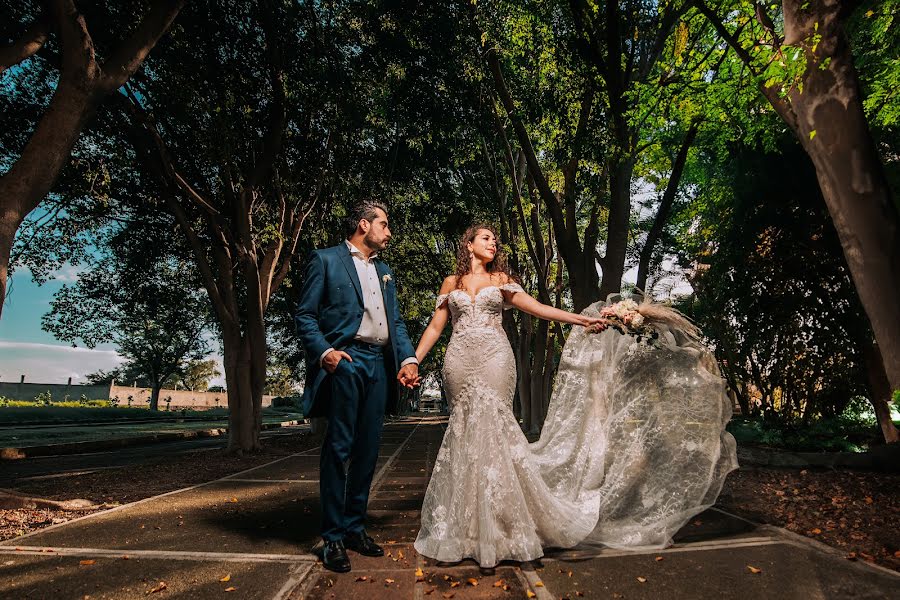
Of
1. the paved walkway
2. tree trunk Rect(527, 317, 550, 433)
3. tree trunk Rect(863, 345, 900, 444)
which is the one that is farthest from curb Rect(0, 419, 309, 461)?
tree trunk Rect(863, 345, 900, 444)

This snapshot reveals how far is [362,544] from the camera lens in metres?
3.54

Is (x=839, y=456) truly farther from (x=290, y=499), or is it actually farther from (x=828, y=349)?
(x=290, y=499)

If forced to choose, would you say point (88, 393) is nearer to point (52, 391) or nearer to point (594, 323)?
point (52, 391)

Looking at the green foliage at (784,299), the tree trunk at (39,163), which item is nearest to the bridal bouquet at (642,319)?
the tree trunk at (39,163)

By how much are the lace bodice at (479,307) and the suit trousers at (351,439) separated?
2.49 feet

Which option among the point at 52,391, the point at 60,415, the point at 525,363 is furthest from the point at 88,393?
the point at 525,363

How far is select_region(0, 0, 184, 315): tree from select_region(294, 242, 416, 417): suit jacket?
3.58 metres

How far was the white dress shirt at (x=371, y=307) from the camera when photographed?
3725mm

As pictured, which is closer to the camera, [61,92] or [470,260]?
[470,260]

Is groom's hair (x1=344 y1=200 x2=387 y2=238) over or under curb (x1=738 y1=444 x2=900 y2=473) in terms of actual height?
over

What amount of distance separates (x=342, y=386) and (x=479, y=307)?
1.28 meters

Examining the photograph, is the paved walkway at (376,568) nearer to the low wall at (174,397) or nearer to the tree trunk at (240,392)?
the tree trunk at (240,392)

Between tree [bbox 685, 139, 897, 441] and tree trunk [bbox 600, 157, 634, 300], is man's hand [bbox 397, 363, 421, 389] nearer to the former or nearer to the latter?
tree trunk [bbox 600, 157, 634, 300]

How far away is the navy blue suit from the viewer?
11.3 feet
